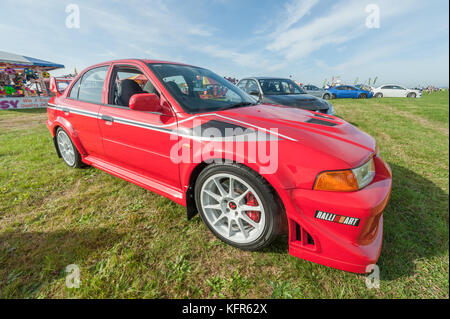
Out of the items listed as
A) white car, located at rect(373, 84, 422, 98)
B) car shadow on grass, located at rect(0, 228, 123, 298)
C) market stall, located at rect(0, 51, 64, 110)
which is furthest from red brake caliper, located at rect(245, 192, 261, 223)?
white car, located at rect(373, 84, 422, 98)

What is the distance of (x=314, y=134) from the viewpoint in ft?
4.95

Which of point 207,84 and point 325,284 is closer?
point 325,284

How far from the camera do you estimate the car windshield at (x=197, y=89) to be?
1900 mm

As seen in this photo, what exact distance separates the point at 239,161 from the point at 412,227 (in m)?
1.85

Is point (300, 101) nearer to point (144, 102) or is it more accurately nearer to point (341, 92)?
point (144, 102)

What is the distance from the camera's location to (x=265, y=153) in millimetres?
1367

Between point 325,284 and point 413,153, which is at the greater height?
point 413,153

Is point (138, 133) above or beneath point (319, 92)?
beneath

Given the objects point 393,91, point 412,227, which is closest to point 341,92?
point 393,91

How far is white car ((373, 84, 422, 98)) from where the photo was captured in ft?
63.4

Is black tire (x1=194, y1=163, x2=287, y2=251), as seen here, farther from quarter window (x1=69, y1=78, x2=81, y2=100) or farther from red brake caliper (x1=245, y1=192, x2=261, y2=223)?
quarter window (x1=69, y1=78, x2=81, y2=100)
